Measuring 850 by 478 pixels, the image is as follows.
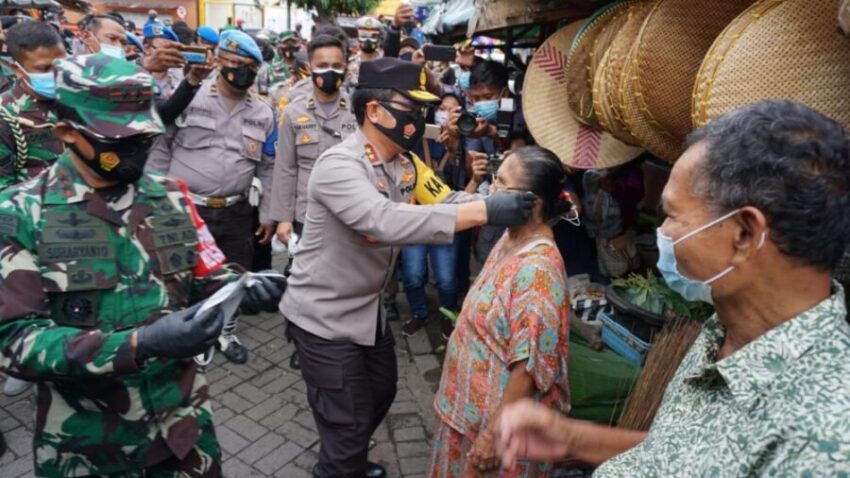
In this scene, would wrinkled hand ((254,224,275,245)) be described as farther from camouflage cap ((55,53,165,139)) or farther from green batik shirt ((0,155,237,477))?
camouflage cap ((55,53,165,139))

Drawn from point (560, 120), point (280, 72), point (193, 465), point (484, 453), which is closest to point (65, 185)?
point (193, 465)

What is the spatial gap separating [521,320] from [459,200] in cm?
92

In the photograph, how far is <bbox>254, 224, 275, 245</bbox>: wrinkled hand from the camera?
4898 millimetres

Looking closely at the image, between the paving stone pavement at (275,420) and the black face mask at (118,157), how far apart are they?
2.18m

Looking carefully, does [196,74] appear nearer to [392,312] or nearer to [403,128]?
[403,128]

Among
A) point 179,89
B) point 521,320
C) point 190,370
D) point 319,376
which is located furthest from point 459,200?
point 179,89

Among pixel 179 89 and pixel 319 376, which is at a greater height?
pixel 179 89

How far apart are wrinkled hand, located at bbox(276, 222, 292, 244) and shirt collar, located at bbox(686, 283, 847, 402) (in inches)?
150

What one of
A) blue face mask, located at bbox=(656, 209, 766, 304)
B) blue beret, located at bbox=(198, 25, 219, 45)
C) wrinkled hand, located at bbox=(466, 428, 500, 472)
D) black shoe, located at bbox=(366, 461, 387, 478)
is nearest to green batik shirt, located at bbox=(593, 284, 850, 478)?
blue face mask, located at bbox=(656, 209, 766, 304)

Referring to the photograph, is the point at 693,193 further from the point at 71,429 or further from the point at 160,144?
the point at 160,144

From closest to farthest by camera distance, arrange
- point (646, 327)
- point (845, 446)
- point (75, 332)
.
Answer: point (845, 446), point (75, 332), point (646, 327)

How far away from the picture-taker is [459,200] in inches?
117

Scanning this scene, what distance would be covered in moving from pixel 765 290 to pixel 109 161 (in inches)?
78.0

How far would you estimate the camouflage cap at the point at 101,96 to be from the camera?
1895 millimetres
